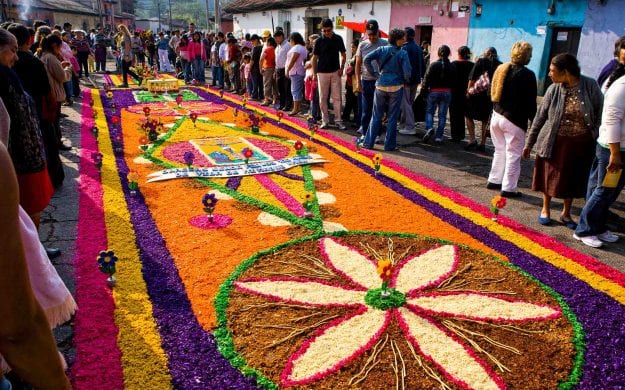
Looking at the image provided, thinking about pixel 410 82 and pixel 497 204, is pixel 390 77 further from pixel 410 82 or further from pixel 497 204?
pixel 497 204

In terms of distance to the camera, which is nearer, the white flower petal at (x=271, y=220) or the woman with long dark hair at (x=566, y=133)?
the woman with long dark hair at (x=566, y=133)

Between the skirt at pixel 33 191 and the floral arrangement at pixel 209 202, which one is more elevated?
the skirt at pixel 33 191

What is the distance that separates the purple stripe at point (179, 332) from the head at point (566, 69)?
386 centimetres

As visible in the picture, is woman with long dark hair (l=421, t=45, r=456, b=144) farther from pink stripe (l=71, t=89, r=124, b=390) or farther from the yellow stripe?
pink stripe (l=71, t=89, r=124, b=390)

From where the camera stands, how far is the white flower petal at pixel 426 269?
3.67 metres

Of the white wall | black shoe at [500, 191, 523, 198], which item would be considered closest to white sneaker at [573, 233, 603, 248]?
black shoe at [500, 191, 523, 198]

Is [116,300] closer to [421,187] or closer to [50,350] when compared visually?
[50,350]

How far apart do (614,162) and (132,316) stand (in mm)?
4057

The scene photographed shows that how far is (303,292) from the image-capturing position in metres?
3.53

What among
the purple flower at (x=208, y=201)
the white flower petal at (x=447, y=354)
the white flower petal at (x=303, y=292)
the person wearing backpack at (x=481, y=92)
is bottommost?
the white flower petal at (x=447, y=354)

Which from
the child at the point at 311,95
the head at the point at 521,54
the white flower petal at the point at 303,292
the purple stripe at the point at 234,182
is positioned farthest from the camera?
the child at the point at 311,95

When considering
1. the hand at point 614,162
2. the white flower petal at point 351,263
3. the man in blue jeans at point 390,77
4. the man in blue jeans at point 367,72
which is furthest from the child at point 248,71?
the hand at point 614,162

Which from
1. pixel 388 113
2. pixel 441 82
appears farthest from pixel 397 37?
pixel 441 82

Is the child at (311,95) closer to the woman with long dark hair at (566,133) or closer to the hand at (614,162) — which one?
the woman with long dark hair at (566,133)
